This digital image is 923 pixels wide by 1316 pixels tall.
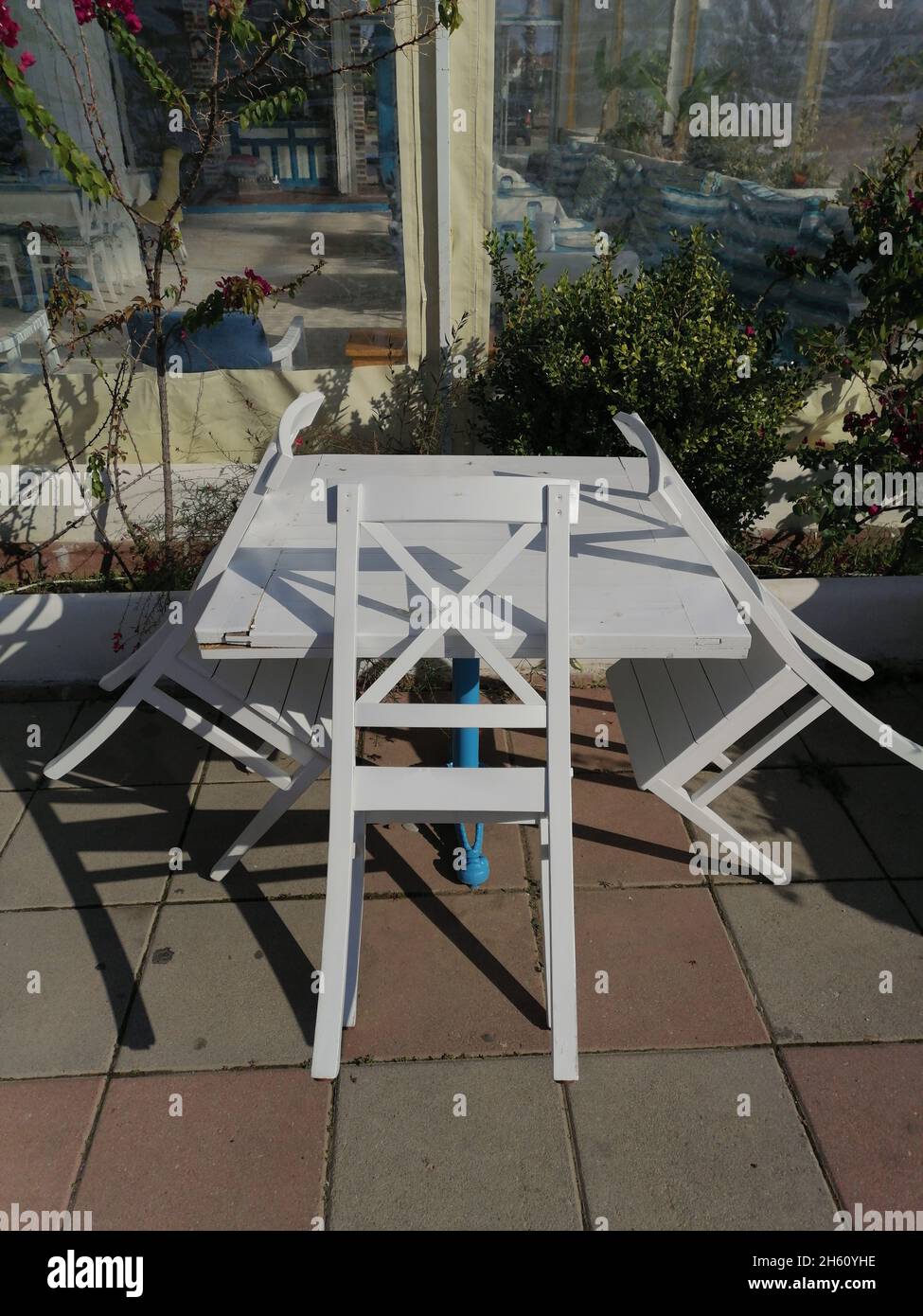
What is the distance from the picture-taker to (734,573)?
2473mm

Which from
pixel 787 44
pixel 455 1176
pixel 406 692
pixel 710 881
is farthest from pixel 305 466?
pixel 787 44

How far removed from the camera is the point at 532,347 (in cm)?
428

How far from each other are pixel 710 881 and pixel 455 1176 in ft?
4.46

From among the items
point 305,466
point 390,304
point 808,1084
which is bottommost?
point 808,1084

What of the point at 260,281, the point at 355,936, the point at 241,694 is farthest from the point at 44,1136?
the point at 260,281

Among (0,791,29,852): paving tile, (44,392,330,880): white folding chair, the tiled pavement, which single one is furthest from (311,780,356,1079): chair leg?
(0,791,29,852): paving tile

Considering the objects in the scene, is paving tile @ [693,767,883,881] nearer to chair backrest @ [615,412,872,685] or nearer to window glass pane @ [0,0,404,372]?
chair backrest @ [615,412,872,685]

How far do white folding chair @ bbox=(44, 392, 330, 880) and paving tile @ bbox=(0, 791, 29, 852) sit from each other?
0.72 m

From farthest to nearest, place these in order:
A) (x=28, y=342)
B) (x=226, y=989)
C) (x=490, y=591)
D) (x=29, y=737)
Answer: (x=28, y=342), (x=29, y=737), (x=226, y=989), (x=490, y=591)

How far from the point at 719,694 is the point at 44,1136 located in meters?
2.29

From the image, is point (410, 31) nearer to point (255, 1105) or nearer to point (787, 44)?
point (787, 44)

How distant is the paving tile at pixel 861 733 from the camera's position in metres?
3.74

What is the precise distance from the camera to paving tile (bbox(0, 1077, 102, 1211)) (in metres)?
2.21

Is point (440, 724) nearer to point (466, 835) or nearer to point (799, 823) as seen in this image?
point (466, 835)
